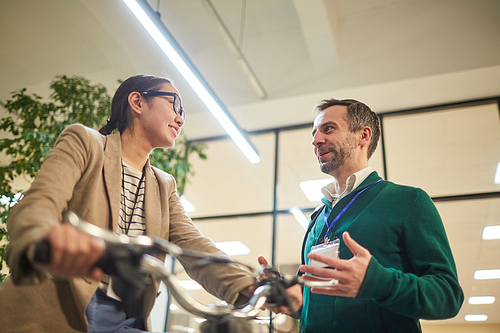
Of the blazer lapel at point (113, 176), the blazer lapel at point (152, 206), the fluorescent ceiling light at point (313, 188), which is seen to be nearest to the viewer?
the blazer lapel at point (113, 176)

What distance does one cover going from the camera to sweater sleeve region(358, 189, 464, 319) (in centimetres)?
117

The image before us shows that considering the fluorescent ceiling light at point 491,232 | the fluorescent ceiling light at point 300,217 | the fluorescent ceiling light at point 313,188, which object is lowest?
the fluorescent ceiling light at point 491,232

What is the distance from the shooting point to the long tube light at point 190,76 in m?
2.53

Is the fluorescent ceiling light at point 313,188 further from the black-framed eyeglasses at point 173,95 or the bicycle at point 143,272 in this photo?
the bicycle at point 143,272

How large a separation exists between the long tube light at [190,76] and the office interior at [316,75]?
2.30ft

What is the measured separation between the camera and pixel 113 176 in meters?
1.38

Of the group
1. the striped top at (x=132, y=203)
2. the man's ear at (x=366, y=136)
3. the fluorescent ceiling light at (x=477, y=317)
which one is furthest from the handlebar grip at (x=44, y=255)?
the fluorescent ceiling light at (x=477, y=317)

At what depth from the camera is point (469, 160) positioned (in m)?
4.68

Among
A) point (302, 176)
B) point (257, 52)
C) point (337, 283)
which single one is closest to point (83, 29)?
point (257, 52)

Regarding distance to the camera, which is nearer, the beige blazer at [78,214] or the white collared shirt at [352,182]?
the beige blazer at [78,214]

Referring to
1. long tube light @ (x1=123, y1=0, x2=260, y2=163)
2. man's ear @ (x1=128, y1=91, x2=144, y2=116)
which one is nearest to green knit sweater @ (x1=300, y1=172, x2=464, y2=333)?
man's ear @ (x1=128, y1=91, x2=144, y2=116)

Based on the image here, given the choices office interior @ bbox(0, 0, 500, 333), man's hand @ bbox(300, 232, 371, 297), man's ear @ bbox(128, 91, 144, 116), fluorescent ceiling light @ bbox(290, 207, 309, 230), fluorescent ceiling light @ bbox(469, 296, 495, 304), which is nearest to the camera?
man's hand @ bbox(300, 232, 371, 297)

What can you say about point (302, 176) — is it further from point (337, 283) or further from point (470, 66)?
point (337, 283)

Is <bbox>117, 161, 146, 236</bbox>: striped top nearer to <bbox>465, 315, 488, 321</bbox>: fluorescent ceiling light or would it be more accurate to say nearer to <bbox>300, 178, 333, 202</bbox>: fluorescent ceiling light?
<bbox>300, 178, 333, 202</bbox>: fluorescent ceiling light
